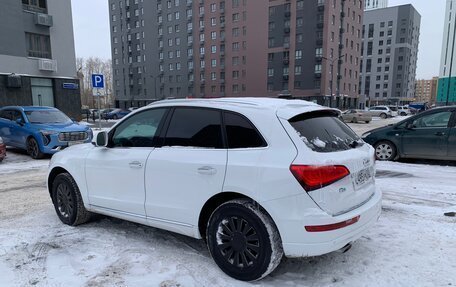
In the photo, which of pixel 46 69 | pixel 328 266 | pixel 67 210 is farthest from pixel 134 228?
pixel 46 69

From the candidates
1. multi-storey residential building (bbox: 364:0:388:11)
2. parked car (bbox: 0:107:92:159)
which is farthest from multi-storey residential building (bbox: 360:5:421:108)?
parked car (bbox: 0:107:92:159)

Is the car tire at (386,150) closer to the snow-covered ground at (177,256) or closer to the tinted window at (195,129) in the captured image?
the snow-covered ground at (177,256)

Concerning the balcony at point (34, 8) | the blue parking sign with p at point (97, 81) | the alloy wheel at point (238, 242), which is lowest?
the alloy wheel at point (238, 242)

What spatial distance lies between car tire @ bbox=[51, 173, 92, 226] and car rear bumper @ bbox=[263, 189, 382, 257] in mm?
2799

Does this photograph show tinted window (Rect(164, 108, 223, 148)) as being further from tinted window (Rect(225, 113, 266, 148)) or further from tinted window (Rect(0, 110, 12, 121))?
tinted window (Rect(0, 110, 12, 121))

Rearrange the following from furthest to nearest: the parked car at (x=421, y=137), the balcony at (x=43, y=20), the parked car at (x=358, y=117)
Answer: the parked car at (x=358, y=117), the balcony at (x=43, y=20), the parked car at (x=421, y=137)

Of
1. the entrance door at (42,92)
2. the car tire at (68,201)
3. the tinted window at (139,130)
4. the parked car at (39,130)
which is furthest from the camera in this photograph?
the entrance door at (42,92)

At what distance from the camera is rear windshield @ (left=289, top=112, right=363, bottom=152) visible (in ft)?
9.95

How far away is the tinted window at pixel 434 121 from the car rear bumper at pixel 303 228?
277 inches

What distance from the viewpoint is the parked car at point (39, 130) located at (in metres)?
10.3

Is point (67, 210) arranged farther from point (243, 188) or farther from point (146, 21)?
point (146, 21)

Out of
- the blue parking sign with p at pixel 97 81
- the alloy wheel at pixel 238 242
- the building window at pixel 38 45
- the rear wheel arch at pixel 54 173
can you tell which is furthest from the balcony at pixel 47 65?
the alloy wheel at pixel 238 242

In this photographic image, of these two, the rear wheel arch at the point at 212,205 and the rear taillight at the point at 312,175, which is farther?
the rear wheel arch at the point at 212,205

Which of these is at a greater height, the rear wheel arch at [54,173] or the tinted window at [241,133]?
the tinted window at [241,133]
